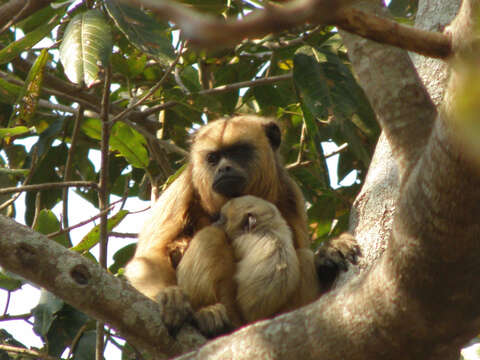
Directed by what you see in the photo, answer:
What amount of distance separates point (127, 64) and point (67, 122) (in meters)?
1.15

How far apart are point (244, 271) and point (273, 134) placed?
75.4 inches

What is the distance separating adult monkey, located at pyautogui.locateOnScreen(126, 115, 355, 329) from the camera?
4754 mm

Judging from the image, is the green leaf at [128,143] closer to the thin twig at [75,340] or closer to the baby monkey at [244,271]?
the baby monkey at [244,271]

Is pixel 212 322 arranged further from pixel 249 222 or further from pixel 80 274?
pixel 80 274

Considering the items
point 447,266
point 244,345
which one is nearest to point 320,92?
point 244,345

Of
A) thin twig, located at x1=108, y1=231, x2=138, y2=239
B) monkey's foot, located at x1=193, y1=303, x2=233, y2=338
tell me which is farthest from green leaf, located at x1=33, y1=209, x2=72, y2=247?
monkey's foot, located at x1=193, y1=303, x2=233, y2=338

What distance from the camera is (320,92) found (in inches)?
192

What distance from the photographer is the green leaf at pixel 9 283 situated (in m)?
5.23

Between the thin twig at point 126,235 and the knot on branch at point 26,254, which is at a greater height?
the thin twig at point 126,235

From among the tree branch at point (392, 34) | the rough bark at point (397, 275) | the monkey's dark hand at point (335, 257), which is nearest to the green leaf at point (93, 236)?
the monkey's dark hand at point (335, 257)

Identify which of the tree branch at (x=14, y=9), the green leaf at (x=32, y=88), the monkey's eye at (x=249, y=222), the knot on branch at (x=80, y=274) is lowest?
the knot on branch at (x=80, y=274)

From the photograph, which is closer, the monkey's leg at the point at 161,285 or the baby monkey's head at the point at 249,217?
the monkey's leg at the point at 161,285

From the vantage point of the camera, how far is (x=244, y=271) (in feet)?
14.8

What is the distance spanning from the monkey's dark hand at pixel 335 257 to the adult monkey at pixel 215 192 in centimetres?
3
